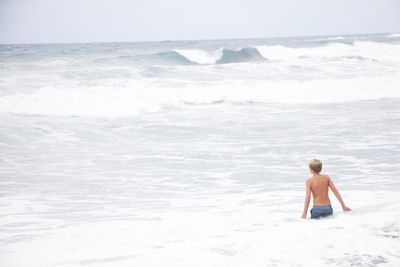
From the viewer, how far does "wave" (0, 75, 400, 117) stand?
675 inches

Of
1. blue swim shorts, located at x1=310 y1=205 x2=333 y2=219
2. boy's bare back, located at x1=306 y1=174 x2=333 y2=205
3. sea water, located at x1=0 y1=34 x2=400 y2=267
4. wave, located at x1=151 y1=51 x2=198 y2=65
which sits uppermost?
wave, located at x1=151 y1=51 x2=198 y2=65

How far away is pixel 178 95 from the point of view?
65.2ft

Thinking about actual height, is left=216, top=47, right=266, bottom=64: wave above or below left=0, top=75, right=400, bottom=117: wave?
above

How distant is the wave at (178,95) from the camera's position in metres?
17.2

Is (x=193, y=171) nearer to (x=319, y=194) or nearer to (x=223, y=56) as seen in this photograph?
(x=319, y=194)

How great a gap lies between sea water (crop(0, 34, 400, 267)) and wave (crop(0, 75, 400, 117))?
86 mm

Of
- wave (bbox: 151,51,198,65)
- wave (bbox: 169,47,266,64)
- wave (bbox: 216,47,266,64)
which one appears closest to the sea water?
wave (bbox: 151,51,198,65)

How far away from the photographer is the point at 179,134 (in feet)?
41.9

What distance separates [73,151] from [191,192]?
14.1 ft

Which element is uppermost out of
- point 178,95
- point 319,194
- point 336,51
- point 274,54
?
point 336,51

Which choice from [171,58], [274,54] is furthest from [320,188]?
[274,54]

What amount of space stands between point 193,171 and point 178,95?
11.1 metres

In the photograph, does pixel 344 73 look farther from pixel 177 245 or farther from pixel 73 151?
pixel 177 245

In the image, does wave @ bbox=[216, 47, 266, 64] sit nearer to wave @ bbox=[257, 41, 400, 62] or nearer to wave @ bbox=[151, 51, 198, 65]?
wave @ bbox=[257, 41, 400, 62]
